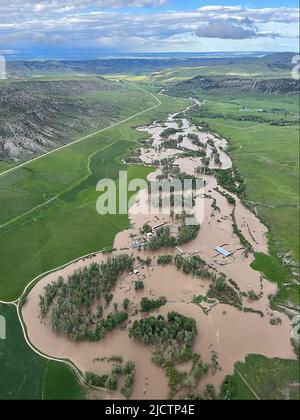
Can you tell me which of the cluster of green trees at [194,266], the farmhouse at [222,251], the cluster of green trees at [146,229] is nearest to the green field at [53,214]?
the cluster of green trees at [146,229]

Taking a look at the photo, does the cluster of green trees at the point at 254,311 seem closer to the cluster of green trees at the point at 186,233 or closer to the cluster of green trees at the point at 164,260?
the cluster of green trees at the point at 164,260

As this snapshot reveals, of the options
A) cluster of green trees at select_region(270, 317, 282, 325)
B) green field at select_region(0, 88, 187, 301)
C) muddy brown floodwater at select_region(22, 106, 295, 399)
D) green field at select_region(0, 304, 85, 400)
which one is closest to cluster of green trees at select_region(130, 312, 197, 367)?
muddy brown floodwater at select_region(22, 106, 295, 399)

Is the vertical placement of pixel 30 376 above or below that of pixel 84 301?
below

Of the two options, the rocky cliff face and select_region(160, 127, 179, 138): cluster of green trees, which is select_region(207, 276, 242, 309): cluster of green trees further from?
select_region(160, 127, 179, 138): cluster of green trees

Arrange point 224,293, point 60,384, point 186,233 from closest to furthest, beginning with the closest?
point 60,384 → point 224,293 → point 186,233

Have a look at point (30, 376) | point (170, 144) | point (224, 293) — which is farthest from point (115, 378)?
point (170, 144)

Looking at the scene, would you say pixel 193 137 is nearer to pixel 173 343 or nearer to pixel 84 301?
pixel 84 301

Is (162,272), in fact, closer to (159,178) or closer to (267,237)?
(267,237)
